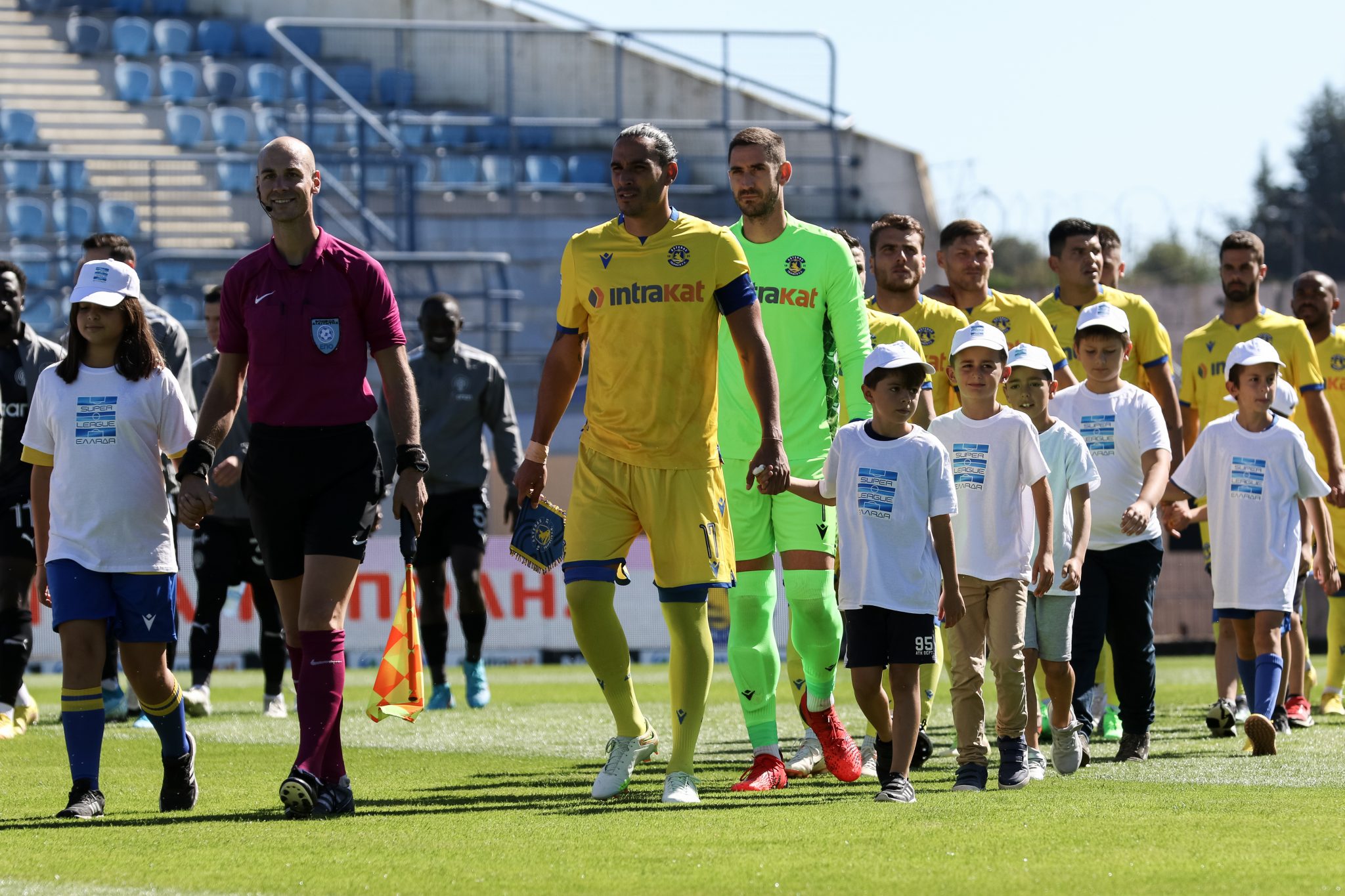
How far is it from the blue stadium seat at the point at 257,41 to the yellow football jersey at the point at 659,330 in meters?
22.4

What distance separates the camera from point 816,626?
7.43 metres

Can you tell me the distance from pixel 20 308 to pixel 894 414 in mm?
5182

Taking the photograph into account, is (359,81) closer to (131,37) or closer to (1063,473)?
(131,37)

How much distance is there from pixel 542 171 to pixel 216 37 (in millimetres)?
6416

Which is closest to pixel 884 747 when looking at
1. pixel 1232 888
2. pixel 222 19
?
pixel 1232 888

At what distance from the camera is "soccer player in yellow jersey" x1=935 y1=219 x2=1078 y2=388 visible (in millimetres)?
8891

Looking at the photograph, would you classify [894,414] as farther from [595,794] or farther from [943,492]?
[595,794]

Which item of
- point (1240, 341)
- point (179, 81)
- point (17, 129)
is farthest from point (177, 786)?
point (179, 81)

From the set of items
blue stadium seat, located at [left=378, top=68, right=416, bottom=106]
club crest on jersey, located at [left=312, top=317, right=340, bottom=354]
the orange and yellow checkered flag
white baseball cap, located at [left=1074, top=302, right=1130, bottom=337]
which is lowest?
the orange and yellow checkered flag

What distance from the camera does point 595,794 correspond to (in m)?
6.71

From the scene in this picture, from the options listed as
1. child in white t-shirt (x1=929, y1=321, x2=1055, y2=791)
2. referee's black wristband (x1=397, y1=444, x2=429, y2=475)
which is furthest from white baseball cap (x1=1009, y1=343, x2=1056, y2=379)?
referee's black wristband (x1=397, y1=444, x2=429, y2=475)

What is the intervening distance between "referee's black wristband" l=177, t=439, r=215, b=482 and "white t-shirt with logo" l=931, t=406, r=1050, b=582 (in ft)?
8.78

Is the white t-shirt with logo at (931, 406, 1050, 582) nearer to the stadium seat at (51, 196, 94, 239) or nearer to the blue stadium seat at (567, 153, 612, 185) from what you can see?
the stadium seat at (51, 196, 94, 239)

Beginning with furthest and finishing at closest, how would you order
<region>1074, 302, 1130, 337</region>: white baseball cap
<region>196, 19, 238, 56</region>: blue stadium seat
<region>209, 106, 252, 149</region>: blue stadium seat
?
<region>196, 19, 238, 56</region>: blue stadium seat < <region>209, 106, 252, 149</region>: blue stadium seat < <region>1074, 302, 1130, 337</region>: white baseball cap
